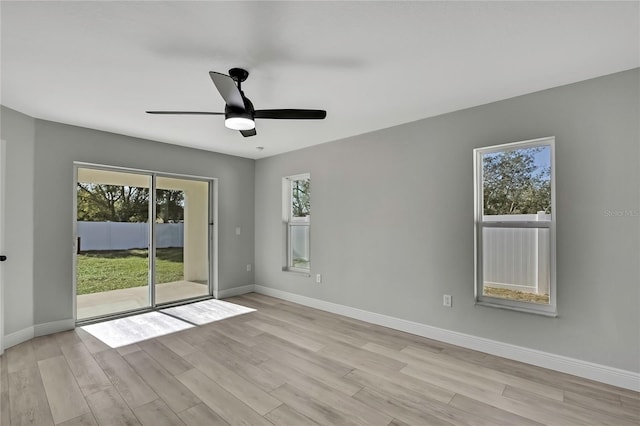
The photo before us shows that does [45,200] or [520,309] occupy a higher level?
[45,200]

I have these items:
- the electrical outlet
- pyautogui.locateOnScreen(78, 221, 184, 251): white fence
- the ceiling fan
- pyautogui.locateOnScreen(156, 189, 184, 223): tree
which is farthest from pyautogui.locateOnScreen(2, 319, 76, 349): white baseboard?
the electrical outlet

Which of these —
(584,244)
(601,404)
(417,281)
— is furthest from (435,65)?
(601,404)

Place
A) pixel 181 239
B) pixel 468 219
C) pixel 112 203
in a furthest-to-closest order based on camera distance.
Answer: pixel 181 239 < pixel 112 203 < pixel 468 219

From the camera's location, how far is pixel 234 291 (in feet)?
17.7

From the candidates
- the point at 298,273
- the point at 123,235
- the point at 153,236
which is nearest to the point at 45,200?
the point at 123,235

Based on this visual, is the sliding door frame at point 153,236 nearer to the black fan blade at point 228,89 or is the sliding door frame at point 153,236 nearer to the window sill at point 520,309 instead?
the black fan blade at point 228,89

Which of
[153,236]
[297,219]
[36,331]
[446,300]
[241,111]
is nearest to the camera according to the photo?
[241,111]

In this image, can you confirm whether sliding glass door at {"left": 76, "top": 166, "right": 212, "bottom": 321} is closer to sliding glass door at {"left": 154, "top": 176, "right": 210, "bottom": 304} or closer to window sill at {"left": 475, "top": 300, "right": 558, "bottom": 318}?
sliding glass door at {"left": 154, "top": 176, "right": 210, "bottom": 304}

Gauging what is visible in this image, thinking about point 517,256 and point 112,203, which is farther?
point 112,203

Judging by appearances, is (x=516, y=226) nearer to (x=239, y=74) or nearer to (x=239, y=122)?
(x=239, y=122)

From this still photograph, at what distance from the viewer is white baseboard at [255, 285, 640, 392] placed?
243 cm

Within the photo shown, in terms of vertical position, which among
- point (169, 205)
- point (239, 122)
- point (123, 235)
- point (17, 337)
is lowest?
point (17, 337)

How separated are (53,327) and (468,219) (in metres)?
4.92

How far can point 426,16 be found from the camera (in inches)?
70.7
